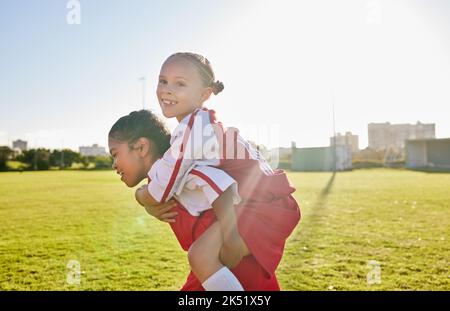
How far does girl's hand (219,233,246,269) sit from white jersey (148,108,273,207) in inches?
9.1

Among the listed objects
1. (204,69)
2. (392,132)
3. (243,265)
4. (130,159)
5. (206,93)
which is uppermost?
(392,132)

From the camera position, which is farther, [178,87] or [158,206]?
[178,87]

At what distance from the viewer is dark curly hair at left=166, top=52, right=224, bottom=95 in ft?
6.59

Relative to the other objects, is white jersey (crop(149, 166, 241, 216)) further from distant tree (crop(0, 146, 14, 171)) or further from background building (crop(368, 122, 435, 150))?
background building (crop(368, 122, 435, 150))

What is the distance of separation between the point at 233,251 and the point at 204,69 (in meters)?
0.86

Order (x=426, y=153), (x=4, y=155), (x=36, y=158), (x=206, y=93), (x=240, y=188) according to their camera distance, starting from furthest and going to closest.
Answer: (x=36, y=158) → (x=4, y=155) → (x=426, y=153) → (x=206, y=93) → (x=240, y=188)

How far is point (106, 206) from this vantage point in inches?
558

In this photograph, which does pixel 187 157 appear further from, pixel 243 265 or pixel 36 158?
pixel 36 158

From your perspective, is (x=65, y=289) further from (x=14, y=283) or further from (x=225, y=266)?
(x=225, y=266)

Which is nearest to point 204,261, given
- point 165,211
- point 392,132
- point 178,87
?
point 165,211

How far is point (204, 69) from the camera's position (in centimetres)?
205

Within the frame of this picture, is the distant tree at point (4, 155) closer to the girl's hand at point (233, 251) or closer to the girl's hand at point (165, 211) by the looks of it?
the girl's hand at point (165, 211)

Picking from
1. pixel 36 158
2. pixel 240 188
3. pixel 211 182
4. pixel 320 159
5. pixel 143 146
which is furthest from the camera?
pixel 36 158
